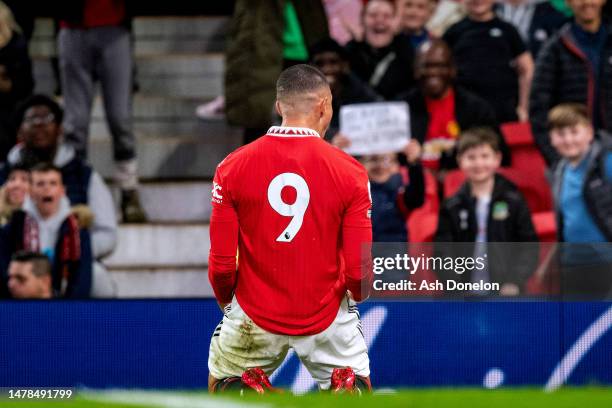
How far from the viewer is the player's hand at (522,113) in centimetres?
982

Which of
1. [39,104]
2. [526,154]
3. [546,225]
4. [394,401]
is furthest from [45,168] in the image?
[394,401]

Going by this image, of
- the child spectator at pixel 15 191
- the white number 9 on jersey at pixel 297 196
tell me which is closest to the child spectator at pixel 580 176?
the child spectator at pixel 15 191

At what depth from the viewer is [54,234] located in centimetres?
948

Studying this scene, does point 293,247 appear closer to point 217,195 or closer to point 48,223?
point 217,195

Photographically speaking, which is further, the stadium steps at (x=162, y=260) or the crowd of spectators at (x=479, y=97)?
the stadium steps at (x=162, y=260)

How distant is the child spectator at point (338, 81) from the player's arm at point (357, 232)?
15.2ft

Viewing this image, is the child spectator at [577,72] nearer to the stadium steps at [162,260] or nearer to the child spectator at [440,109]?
the child spectator at [440,109]

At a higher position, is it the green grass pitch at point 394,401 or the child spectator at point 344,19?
the child spectator at point 344,19

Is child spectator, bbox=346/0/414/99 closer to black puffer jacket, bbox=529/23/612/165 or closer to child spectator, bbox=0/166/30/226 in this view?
black puffer jacket, bbox=529/23/612/165

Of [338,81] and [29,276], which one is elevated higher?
[338,81]

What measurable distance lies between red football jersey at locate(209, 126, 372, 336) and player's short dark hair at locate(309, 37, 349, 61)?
472cm

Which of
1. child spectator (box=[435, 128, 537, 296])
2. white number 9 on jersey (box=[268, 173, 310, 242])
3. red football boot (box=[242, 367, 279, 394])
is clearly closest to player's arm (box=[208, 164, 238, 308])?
white number 9 on jersey (box=[268, 173, 310, 242])

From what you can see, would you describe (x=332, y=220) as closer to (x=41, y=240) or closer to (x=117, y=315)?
(x=117, y=315)

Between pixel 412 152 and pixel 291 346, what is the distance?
467cm
